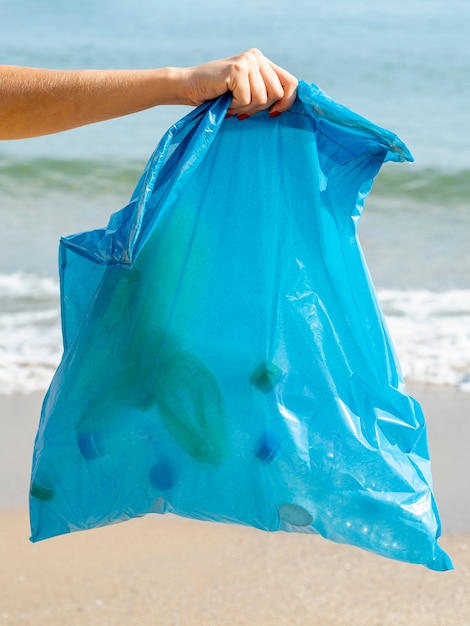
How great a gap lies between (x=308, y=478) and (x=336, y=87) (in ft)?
34.2

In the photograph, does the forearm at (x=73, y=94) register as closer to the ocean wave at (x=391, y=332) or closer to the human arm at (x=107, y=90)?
the human arm at (x=107, y=90)

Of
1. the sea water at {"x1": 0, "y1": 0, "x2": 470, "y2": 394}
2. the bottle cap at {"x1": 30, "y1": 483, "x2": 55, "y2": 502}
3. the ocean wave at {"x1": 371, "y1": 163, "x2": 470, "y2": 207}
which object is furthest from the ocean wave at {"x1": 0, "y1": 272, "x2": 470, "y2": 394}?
the ocean wave at {"x1": 371, "y1": 163, "x2": 470, "y2": 207}

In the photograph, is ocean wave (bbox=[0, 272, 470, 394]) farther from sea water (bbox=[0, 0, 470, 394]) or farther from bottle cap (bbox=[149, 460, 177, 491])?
bottle cap (bbox=[149, 460, 177, 491])

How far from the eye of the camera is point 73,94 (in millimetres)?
1394

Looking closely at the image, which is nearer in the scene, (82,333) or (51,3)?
(82,333)

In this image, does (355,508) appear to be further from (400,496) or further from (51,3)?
(51,3)

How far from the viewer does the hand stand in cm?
140

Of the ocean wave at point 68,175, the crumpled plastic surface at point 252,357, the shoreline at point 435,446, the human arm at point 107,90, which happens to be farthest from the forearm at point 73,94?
the ocean wave at point 68,175

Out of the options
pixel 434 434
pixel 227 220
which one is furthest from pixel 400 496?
pixel 434 434

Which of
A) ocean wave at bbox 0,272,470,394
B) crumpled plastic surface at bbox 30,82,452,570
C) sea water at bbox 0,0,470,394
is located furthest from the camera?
sea water at bbox 0,0,470,394

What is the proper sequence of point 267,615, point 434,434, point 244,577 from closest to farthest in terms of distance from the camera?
point 267,615
point 244,577
point 434,434

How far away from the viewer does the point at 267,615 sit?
6.97ft

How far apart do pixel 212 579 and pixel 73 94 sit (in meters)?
1.36

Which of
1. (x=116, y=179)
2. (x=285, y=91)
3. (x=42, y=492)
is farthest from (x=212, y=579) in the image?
(x=116, y=179)
